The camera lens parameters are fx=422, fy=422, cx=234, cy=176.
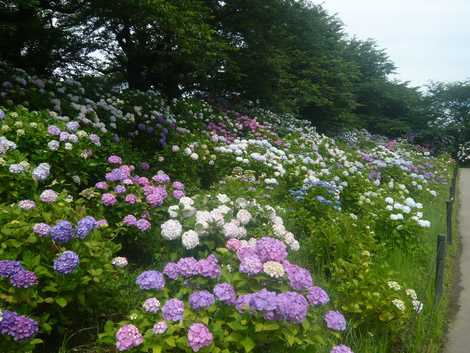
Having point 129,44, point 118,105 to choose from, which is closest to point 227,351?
point 118,105

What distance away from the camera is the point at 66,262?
2.45 metres

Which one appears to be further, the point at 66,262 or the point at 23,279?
the point at 66,262

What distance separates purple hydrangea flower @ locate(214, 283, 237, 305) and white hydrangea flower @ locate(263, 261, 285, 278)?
259 millimetres

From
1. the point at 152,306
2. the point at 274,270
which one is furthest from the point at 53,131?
the point at 274,270

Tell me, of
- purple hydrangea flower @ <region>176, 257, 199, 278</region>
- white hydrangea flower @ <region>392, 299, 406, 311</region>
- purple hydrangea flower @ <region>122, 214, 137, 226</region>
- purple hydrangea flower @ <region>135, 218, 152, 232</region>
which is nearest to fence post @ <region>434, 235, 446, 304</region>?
white hydrangea flower @ <region>392, 299, 406, 311</region>

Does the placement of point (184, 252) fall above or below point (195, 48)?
below

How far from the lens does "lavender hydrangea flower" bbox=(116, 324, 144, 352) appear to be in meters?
2.13

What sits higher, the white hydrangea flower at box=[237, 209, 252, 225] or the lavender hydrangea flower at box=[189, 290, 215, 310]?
the white hydrangea flower at box=[237, 209, 252, 225]

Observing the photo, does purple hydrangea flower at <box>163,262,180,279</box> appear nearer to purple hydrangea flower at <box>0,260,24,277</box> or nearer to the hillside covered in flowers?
the hillside covered in flowers

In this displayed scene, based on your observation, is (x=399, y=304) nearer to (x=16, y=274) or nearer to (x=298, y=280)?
(x=298, y=280)

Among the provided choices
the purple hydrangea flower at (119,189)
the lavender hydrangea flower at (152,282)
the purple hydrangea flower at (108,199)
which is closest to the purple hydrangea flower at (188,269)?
the lavender hydrangea flower at (152,282)

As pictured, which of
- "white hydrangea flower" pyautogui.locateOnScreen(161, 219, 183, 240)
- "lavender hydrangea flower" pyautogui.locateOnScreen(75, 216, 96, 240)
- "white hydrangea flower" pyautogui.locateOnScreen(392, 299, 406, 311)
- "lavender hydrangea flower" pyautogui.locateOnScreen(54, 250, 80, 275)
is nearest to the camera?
"lavender hydrangea flower" pyautogui.locateOnScreen(54, 250, 80, 275)

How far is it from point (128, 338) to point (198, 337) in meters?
0.38

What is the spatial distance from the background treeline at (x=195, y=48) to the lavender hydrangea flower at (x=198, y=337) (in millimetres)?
5659
